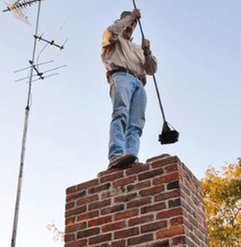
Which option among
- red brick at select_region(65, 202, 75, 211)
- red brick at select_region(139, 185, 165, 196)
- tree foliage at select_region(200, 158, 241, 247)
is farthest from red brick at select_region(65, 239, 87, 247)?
tree foliage at select_region(200, 158, 241, 247)

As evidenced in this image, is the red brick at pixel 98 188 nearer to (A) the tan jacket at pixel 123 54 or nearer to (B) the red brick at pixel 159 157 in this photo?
(B) the red brick at pixel 159 157

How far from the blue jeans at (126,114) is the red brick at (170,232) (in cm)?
101

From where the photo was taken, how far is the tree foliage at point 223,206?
33.5 ft

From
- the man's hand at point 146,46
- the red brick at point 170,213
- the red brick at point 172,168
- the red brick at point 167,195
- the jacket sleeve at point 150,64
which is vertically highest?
the man's hand at point 146,46

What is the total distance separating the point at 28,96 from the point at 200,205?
13.3 feet

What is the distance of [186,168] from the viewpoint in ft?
12.0

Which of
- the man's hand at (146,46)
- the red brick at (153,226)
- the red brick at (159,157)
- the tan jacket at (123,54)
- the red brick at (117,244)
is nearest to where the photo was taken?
the red brick at (153,226)

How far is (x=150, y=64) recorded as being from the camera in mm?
4992

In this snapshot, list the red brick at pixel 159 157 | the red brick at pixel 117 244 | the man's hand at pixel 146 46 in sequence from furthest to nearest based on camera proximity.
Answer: the man's hand at pixel 146 46 < the red brick at pixel 159 157 < the red brick at pixel 117 244

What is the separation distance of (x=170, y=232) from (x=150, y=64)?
7.71ft

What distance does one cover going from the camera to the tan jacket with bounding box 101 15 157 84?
15.5 ft

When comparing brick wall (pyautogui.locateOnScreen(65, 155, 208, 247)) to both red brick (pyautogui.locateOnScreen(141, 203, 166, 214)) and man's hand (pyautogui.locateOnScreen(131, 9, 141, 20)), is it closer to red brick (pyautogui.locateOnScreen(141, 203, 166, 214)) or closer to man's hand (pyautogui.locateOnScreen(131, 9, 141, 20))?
red brick (pyautogui.locateOnScreen(141, 203, 166, 214))

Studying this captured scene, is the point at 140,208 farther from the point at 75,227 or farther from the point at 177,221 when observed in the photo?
the point at 75,227

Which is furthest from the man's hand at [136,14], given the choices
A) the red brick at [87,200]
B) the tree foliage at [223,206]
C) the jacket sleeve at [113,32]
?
the tree foliage at [223,206]
